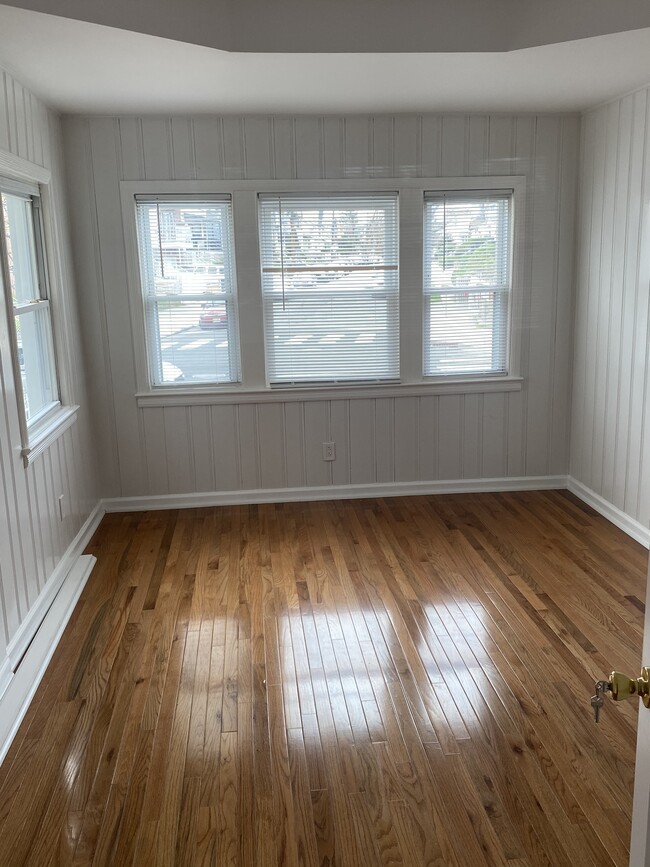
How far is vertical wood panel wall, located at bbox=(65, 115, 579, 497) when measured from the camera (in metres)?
4.60

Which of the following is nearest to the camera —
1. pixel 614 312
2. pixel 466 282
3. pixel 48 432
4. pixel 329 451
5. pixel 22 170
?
pixel 22 170

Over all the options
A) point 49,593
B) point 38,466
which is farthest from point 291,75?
point 49,593

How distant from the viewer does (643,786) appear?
3.97 feet

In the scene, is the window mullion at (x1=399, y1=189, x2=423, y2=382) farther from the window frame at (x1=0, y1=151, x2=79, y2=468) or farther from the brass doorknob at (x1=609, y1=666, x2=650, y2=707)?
the brass doorknob at (x1=609, y1=666, x2=650, y2=707)

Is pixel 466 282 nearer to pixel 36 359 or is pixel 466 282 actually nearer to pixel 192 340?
pixel 192 340

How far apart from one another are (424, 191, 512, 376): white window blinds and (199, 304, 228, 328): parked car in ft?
4.40

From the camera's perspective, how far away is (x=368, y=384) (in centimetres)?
502

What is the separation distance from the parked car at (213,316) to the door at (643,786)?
398 cm

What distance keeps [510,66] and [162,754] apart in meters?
3.33

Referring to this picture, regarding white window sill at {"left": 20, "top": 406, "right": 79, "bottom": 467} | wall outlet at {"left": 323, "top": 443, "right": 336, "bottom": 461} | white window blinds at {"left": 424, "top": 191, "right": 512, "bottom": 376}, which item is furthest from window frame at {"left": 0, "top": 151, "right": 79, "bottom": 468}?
white window blinds at {"left": 424, "top": 191, "right": 512, "bottom": 376}

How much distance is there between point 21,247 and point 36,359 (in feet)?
1.88

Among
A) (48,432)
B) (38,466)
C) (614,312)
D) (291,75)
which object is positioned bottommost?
(38,466)

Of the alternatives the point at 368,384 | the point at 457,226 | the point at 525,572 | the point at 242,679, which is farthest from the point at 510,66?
the point at 242,679

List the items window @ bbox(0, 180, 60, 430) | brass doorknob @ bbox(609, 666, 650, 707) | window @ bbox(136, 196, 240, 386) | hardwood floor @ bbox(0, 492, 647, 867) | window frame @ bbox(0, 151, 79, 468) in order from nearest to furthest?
brass doorknob @ bbox(609, 666, 650, 707)
hardwood floor @ bbox(0, 492, 647, 867)
window frame @ bbox(0, 151, 79, 468)
window @ bbox(0, 180, 60, 430)
window @ bbox(136, 196, 240, 386)
